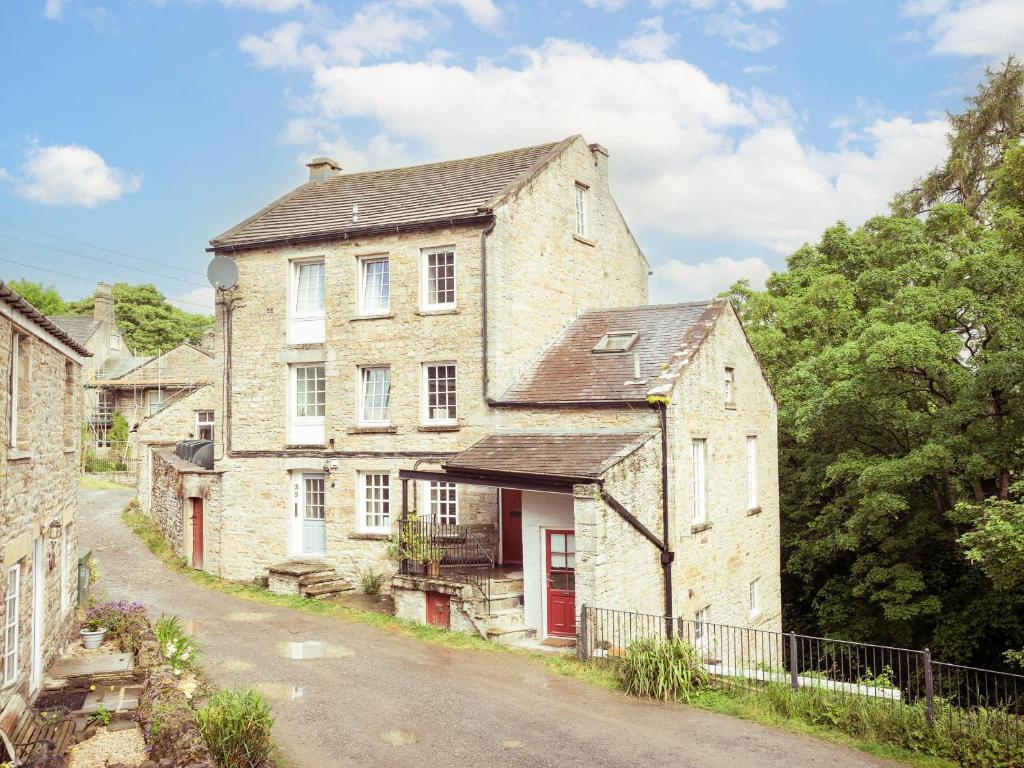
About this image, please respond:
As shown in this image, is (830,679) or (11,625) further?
(830,679)

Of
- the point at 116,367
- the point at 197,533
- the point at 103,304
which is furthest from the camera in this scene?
the point at 103,304

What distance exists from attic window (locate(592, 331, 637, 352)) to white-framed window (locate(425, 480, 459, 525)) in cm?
497

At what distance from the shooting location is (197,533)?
24688 mm

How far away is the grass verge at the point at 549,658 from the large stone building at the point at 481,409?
58 cm

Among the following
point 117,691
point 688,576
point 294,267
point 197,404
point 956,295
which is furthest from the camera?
point 197,404

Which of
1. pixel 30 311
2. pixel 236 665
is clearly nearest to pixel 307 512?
pixel 236 665

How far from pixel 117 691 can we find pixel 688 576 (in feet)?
37.5

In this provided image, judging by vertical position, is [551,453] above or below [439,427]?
below

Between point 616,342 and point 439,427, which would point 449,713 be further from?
point 616,342

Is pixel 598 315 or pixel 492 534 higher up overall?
pixel 598 315

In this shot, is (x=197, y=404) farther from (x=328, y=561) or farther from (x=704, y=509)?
(x=704, y=509)

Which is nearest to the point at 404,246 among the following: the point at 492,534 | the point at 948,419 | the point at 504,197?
the point at 504,197

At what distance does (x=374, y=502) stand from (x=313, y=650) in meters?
6.10

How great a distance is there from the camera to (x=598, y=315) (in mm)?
22719
